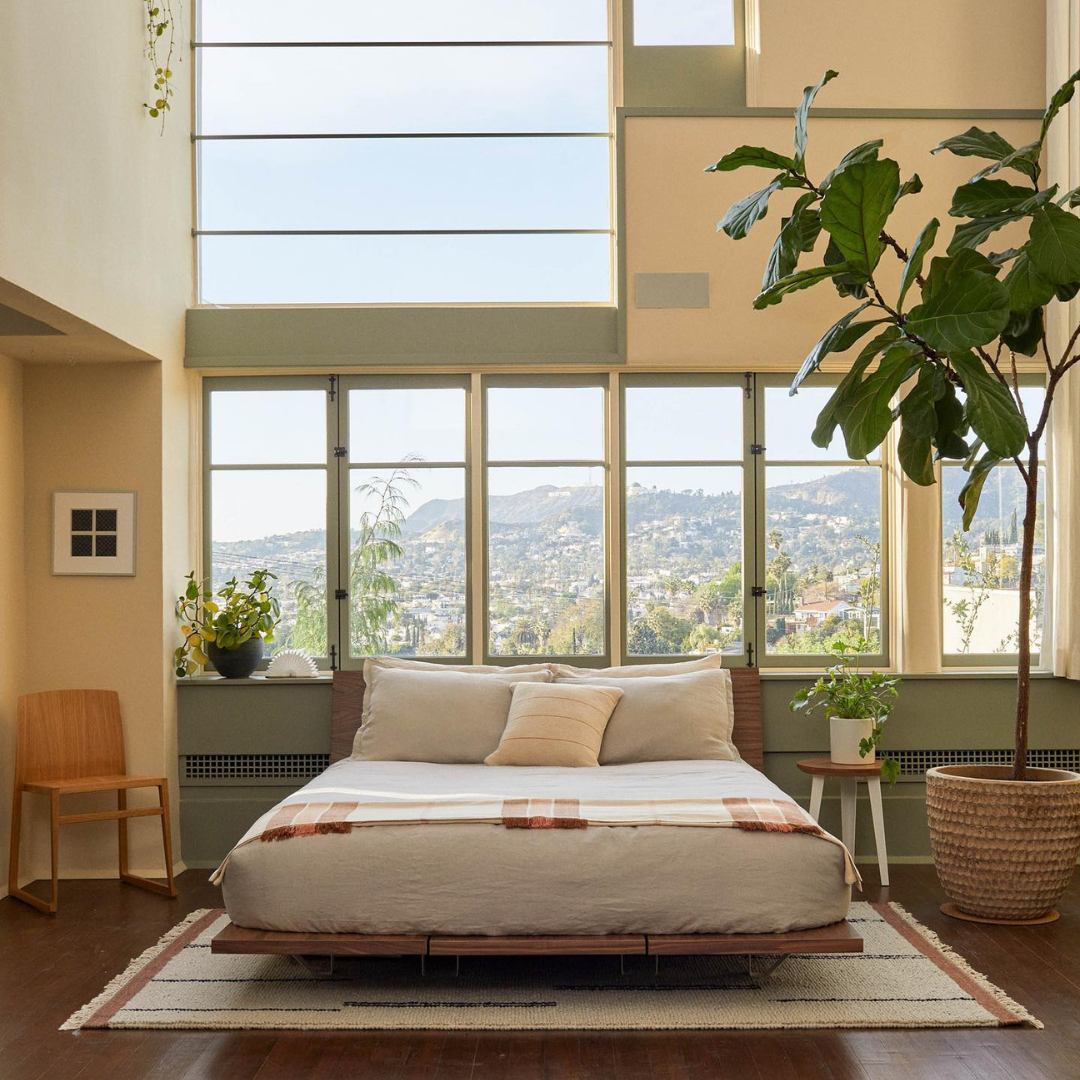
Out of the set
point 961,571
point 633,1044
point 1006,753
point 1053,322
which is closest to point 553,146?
point 1053,322

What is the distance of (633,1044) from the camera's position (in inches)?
139

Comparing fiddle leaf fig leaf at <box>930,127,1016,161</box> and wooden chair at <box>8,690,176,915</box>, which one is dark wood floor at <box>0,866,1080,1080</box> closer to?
wooden chair at <box>8,690,176,915</box>

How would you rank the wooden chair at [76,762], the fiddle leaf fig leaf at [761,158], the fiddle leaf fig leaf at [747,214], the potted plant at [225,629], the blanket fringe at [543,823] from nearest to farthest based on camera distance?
the blanket fringe at [543,823] < the fiddle leaf fig leaf at [761,158] < the fiddle leaf fig leaf at [747,214] < the wooden chair at [76,762] < the potted plant at [225,629]

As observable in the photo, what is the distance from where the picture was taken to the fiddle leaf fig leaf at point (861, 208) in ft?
13.9

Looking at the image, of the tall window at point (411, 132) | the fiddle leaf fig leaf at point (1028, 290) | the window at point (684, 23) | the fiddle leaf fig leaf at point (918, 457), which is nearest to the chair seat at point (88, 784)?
the tall window at point (411, 132)

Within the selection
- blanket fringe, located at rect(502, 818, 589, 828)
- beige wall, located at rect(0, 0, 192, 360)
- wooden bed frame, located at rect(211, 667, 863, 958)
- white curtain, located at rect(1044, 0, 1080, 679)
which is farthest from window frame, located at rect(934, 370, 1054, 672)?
beige wall, located at rect(0, 0, 192, 360)

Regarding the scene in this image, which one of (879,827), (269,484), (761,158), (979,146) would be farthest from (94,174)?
(879,827)

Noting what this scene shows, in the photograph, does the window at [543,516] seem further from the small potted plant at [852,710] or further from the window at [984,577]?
the small potted plant at [852,710]

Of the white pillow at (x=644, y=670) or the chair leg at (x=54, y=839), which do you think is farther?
the white pillow at (x=644, y=670)

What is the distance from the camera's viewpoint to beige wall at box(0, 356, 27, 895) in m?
5.44

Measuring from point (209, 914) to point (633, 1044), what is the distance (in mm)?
2185

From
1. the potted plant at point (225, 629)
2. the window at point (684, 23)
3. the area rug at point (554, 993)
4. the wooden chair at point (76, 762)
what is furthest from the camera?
the window at point (684, 23)

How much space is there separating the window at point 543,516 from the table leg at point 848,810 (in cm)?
83

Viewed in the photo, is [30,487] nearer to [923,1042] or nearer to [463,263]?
[463,263]
